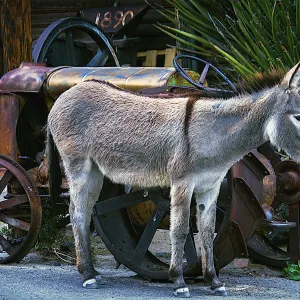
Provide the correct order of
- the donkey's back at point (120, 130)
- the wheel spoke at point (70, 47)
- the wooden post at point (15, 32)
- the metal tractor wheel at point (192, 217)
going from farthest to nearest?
the wheel spoke at point (70, 47) → the wooden post at point (15, 32) → the metal tractor wheel at point (192, 217) → the donkey's back at point (120, 130)

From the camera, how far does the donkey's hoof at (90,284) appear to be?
6.52 metres

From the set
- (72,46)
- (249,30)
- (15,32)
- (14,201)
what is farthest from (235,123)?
(15,32)

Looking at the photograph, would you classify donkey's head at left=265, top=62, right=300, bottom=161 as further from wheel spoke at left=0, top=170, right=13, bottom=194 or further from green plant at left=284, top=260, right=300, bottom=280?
wheel spoke at left=0, top=170, right=13, bottom=194

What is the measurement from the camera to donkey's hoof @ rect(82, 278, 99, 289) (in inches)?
257

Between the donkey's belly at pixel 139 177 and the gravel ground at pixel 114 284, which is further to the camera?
the donkey's belly at pixel 139 177

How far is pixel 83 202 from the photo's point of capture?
681 centimetres


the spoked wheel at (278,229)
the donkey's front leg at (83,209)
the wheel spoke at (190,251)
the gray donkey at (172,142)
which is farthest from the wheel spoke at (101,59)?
the wheel spoke at (190,251)

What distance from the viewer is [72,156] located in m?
6.75

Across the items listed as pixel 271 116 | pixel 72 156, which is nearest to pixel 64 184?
pixel 72 156

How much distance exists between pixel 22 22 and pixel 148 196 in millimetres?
3808

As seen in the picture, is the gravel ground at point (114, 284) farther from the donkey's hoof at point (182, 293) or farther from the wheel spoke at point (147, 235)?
the wheel spoke at point (147, 235)

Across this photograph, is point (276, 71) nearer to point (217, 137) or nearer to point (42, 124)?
point (217, 137)

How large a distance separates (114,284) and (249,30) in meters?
3.99

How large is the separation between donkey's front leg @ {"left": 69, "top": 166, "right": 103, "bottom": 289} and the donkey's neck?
1.11m
